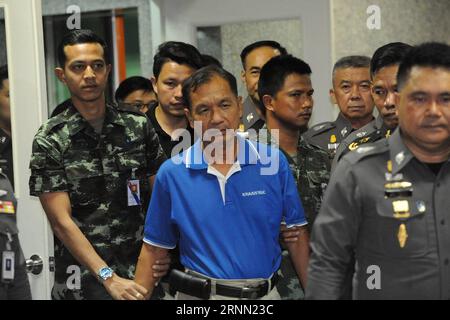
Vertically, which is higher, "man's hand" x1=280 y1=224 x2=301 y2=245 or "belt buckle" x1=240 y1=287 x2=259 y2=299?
"man's hand" x1=280 y1=224 x2=301 y2=245

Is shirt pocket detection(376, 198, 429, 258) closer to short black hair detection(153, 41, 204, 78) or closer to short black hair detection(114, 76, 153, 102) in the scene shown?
short black hair detection(153, 41, 204, 78)

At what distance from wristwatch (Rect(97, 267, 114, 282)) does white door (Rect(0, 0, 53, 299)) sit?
1.18 feet

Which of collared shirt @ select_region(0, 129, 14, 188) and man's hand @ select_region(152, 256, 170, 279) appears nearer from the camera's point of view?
man's hand @ select_region(152, 256, 170, 279)

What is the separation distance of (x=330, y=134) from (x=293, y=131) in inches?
20.1

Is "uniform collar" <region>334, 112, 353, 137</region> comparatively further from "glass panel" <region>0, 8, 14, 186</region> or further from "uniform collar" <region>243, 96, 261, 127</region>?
"glass panel" <region>0, 8, 14, 186</region>

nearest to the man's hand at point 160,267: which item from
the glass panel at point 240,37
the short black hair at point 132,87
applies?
the short black hair at point 132,87

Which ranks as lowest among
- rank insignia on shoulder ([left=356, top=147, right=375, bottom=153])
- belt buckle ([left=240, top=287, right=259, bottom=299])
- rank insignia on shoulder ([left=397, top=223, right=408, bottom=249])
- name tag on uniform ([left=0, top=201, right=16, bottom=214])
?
belt buckle ([left=240, top=287, right=259, bottom=299])

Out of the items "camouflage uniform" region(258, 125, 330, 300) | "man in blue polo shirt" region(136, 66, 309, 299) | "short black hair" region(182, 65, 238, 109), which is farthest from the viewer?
"camouflage uniform" region(258, 125, 330, 300)

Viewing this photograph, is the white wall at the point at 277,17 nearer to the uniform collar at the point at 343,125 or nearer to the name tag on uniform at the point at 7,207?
the uniform collar at the point at 343,125

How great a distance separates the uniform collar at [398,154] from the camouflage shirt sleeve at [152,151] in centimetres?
104

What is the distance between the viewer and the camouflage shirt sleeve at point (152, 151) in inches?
114

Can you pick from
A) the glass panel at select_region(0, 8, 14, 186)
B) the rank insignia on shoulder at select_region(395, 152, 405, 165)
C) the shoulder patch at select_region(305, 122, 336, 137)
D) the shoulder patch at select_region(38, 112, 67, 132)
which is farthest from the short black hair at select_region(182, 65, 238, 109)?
the shoulder patch at select_region(305, 122, 336, 137)

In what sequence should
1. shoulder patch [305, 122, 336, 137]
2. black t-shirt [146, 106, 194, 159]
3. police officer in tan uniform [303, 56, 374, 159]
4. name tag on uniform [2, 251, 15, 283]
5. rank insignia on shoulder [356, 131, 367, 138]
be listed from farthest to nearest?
shoulder patch [305, 122, 336, 137]
police officer in tan uniform [303, 56, 374, 159]
black t-shirt [146, 106, 194, 159]
rank insignia on shoulder [356, 131, 367, 138]
name tag on uniform [2, 251, 15, 283]

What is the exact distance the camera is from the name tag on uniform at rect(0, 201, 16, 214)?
2.29 meters
